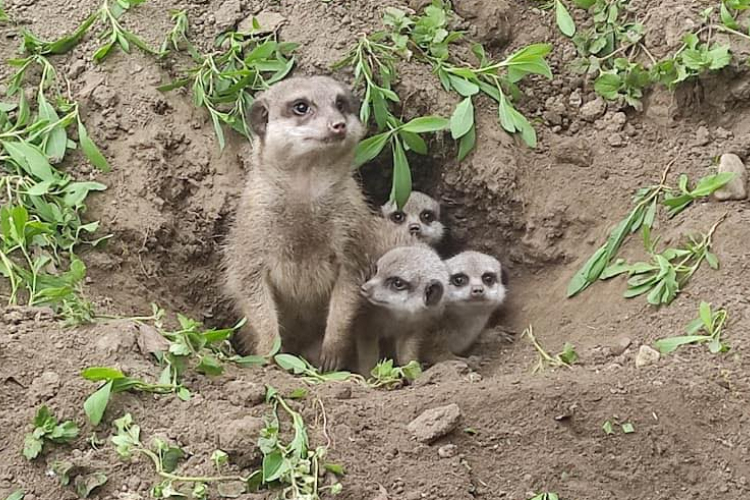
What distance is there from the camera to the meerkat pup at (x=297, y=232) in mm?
4961

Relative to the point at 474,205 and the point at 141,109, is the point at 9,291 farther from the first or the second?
the point at 474,205

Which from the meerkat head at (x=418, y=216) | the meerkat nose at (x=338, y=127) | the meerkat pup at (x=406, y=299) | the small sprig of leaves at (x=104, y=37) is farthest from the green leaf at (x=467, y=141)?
the small sprig of leaves at (x=104, y=37)

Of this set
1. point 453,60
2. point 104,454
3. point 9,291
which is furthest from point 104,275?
point 453,60

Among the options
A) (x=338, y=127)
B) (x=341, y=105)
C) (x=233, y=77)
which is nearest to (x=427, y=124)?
(x=341, y=105)

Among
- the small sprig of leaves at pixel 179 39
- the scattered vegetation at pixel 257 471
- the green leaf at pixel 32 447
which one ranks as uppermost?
the small sprig of leaves at pixel 179 39

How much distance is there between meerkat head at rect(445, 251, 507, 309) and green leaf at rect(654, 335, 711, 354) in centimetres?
124

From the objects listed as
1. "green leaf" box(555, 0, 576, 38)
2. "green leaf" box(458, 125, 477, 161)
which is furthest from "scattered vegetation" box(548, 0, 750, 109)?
"green leaf" box(458, 125, 477, 161)

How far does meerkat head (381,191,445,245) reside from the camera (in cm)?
565

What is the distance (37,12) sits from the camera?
18.0ft

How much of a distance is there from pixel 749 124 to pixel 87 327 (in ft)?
9.98

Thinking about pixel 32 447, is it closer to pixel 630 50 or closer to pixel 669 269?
pixel 669 269

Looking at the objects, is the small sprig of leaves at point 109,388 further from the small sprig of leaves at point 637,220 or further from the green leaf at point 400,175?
the small sprig of leaves at point 637,220

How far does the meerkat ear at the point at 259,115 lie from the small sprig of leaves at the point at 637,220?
1.53 metres

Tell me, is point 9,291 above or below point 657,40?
below
